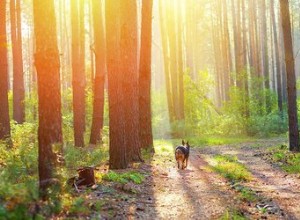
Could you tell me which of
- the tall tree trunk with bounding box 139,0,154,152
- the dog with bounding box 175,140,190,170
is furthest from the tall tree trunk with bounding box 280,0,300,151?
the dog with bounding box 175,140,190,170

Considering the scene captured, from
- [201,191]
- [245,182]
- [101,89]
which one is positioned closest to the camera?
[201,191]

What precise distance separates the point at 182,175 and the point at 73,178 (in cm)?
448

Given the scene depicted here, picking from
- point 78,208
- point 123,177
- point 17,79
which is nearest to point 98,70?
point 17,79

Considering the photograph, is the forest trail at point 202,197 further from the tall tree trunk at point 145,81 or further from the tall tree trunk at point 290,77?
the tall tree trunk at point 290,77

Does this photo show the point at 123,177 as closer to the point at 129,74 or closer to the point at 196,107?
the point at 129,74

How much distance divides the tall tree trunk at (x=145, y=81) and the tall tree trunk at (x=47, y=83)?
317 inches

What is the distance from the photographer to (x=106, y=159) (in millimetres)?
13406

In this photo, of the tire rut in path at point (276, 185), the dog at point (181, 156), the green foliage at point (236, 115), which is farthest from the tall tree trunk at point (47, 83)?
the green foliage at point (236, 115)

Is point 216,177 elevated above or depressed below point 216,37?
below

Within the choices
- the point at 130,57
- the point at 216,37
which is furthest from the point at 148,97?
the point at 216,37

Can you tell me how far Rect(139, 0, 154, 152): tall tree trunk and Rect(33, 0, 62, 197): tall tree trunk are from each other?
Answer: 26.4 feet

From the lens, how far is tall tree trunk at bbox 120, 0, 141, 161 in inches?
504

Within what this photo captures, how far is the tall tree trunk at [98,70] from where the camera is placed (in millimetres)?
19172

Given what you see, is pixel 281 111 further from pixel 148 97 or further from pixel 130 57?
pixel 130 57
